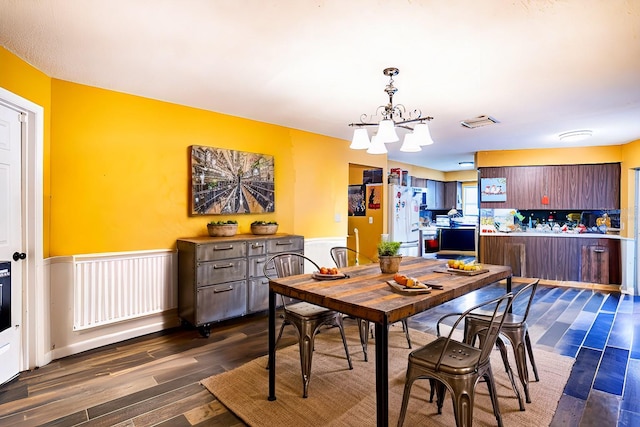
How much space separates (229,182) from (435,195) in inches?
277

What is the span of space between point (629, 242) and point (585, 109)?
9.73 ft

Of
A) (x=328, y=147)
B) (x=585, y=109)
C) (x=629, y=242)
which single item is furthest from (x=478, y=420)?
(x=629, y=242)

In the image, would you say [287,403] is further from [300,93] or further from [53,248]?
[300,93]

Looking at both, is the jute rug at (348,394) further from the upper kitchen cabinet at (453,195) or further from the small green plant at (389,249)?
the upper kitchen cabinet at (453,195)

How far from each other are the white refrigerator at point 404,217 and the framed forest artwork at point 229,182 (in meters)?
Answer: 2.86

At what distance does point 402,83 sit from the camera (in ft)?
9.84

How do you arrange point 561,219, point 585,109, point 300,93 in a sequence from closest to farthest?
1. point 300,93
2. point 585,109
3. point 561,219

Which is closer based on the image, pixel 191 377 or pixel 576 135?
pixel 191 377

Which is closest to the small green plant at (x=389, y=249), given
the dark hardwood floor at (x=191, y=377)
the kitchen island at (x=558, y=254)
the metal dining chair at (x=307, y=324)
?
the metal dining chair at (x=307, y=324)

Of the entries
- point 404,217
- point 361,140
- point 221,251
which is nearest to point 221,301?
point 221,251

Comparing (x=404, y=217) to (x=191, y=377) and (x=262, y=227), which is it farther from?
(x=191, y=377)

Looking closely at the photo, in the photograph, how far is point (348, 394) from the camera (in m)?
2.36

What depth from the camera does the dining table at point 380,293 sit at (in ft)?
5.44

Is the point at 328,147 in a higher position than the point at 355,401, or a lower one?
higher
